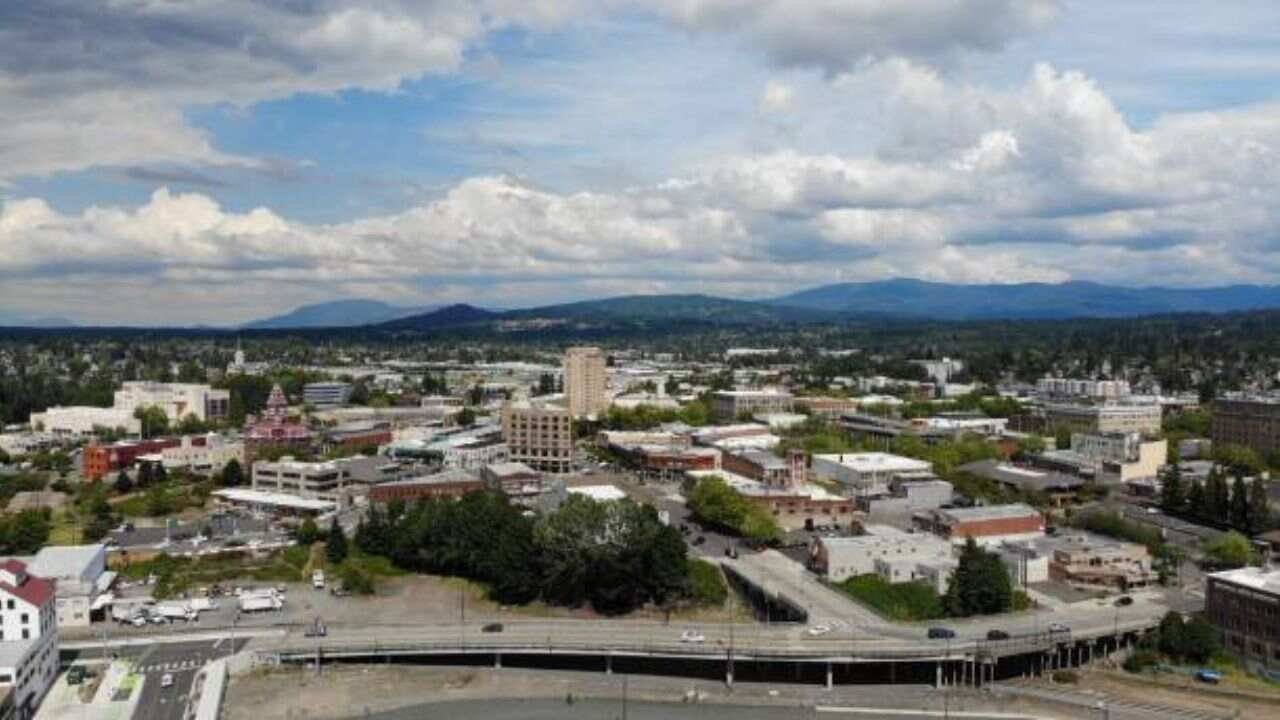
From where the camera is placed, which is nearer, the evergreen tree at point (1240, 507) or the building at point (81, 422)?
the evergreen tree at point (1240, 507)

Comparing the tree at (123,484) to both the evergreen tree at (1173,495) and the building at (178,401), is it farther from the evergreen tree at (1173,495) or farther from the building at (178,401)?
the evergreen tree at (1173,495)

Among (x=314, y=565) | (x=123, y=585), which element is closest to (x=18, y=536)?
(x=123, y=585)

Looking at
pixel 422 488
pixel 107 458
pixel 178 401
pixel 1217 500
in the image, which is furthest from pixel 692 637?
pixel 178 401

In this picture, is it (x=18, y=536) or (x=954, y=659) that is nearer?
(x=954, y=659)

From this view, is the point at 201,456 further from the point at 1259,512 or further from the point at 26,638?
the point at 1259,512

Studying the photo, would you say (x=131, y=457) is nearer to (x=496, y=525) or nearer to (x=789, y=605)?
(x=496, y=525)

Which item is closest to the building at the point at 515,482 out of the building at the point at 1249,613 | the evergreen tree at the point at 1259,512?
the building at the point at 1249,613
